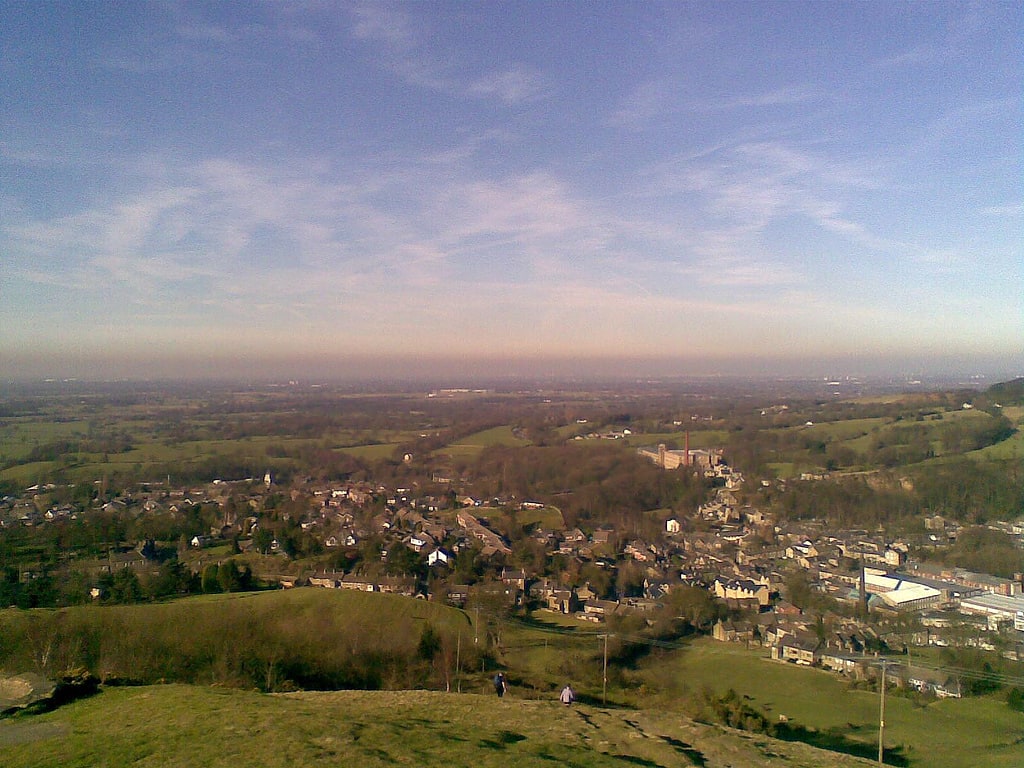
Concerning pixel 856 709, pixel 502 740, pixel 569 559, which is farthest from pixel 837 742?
pixel 569 559

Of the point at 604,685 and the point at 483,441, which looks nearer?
the point at 604,685

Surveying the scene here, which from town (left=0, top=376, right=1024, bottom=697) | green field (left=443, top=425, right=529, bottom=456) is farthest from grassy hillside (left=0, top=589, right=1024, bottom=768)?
green field (left=443, top=425, right=529, bottom=456)

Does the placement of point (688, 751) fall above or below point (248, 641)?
above

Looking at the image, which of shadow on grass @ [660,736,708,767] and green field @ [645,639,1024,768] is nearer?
shadow on grass @ [660,736,708,767]

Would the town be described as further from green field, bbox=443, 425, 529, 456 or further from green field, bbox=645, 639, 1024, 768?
green field, bbox=443, 425, 529, 456

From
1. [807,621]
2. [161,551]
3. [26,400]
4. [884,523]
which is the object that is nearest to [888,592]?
[807,621]

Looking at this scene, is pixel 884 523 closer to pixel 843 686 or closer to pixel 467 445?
pixel 843 686

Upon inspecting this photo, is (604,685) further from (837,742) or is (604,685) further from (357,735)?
(357,735)

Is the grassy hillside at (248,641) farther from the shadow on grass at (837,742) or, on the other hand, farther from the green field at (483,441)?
the green field at (483,441)

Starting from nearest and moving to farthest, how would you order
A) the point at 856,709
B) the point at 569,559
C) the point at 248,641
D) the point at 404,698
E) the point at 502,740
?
the point at 502,740 < the point at 404,698 < the point at 856,709 < the point at 248,641 < the point at 569,559

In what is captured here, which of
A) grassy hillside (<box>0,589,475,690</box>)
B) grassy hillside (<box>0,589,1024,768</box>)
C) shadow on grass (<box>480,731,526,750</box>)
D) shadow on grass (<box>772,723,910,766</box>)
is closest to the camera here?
grassy hillside (<box>0,589,1024,768</box>)
